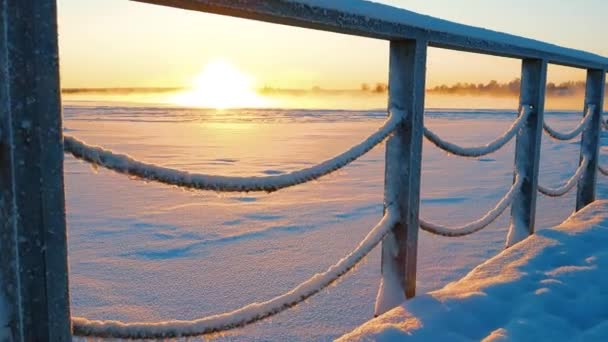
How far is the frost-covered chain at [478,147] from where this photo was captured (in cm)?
208

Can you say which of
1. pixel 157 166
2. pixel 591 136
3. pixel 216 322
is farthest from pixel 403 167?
pixel 591 136

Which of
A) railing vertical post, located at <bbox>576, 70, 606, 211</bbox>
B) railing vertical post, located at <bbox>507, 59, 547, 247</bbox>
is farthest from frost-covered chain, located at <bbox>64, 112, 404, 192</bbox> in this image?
railing vertical post, located at <bbox>576, 70, 606, 211</bbox>

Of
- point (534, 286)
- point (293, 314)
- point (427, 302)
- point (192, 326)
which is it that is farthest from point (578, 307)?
point (192, 326)

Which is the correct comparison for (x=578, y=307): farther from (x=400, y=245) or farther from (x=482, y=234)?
(x=482, y=234)

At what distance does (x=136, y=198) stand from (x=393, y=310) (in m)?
3.56

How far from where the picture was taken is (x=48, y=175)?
93 cm

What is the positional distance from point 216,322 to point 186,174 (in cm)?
43

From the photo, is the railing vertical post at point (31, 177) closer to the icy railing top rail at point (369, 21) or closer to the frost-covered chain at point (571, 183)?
the icy railing top rail at point (369, 21)

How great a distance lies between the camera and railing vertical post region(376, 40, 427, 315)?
1.87m

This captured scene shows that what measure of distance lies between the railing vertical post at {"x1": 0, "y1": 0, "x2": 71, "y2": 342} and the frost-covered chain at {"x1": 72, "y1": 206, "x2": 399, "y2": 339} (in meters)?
0.14

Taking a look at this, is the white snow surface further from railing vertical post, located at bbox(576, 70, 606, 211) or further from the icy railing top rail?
railing vertical post, located at bbox(576, 70, 606, 211)

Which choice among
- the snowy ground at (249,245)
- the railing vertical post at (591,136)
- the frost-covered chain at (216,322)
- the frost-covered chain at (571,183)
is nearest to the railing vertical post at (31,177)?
the frost-covered chain at (216,322)

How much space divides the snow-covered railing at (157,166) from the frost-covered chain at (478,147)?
1 centimetres

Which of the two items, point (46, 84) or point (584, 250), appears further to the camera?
point (584, 250)
